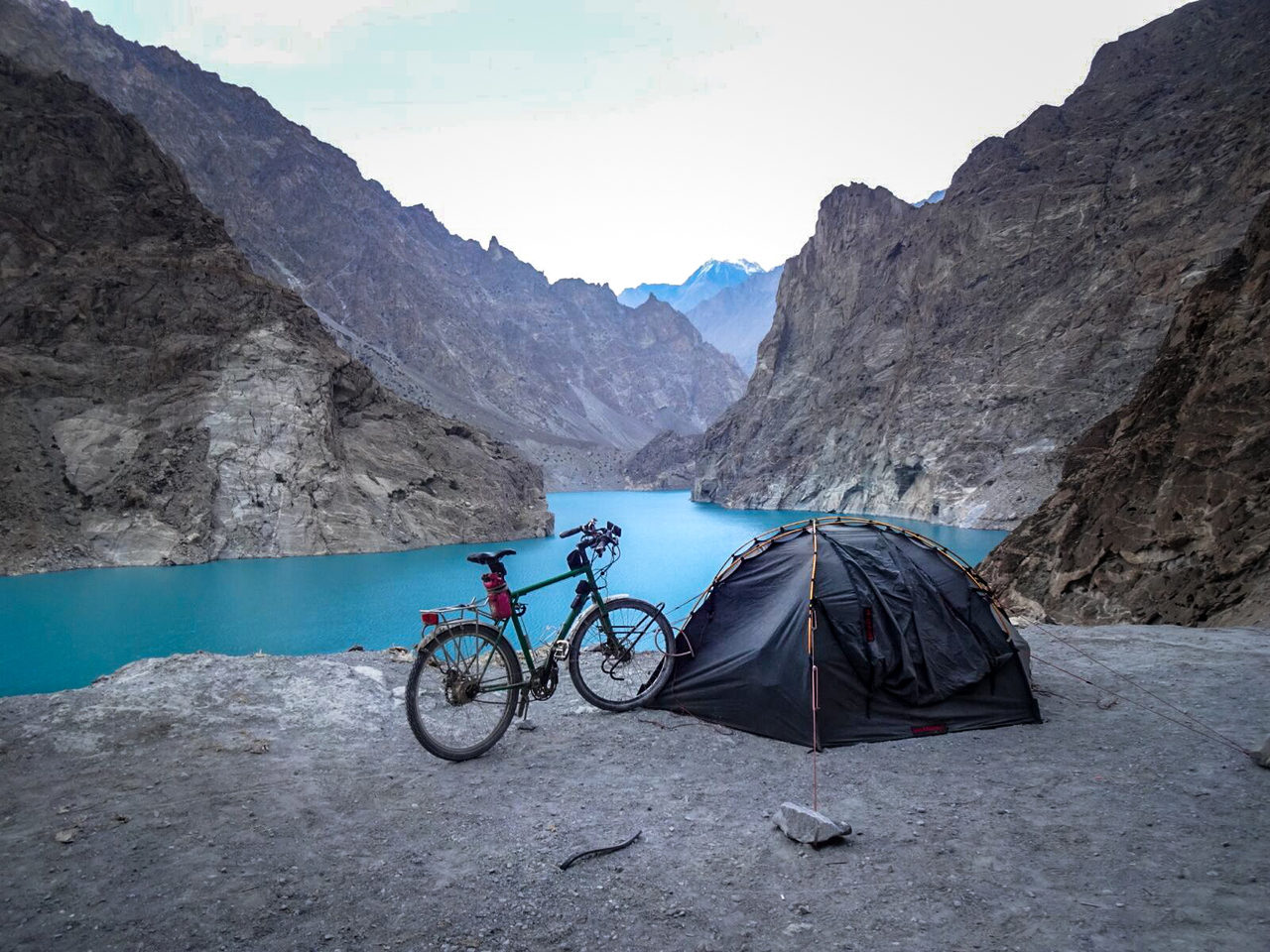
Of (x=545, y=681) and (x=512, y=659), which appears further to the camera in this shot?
(x=545, y=681)

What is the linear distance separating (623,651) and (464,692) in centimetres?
168

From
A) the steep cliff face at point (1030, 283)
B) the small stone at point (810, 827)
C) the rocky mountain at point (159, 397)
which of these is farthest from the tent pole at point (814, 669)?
the steep cliff face at point (1030, 283)

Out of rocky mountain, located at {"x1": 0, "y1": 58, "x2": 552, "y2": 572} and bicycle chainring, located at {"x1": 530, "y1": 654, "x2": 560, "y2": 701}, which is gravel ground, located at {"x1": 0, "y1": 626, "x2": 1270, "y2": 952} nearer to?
bicycle chainring, located at {"x1": 530, "y1": 654, "x2": 560, "y2": 701}

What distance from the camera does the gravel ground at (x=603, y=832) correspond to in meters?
3.22

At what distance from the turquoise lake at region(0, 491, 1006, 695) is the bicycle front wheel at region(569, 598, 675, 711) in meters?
7.67

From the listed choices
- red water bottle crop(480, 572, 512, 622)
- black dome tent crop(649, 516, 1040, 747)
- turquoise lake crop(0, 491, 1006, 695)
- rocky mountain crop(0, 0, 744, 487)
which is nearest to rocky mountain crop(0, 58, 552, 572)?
turquoise lake crop(0, 491, 1006, 695)

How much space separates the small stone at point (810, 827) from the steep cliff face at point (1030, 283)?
54894 millimetres

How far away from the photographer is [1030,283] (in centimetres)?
6481

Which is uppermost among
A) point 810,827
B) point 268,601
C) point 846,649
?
point 846,649

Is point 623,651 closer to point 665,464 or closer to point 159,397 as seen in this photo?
point 159,397

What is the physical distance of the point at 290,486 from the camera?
44.4 m

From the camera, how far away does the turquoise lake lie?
69.7ft

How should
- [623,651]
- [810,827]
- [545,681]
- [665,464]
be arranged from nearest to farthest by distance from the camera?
1. [810,827]
2. [545,681]
3. [623,651]
4. [665,464]

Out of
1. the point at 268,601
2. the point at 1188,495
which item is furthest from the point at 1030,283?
the point at 268,601
